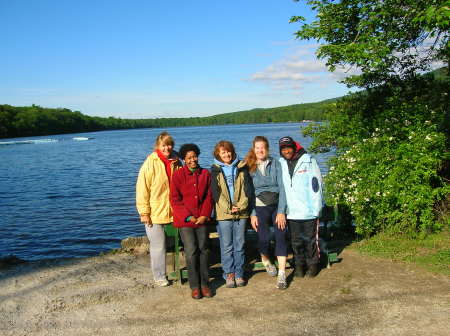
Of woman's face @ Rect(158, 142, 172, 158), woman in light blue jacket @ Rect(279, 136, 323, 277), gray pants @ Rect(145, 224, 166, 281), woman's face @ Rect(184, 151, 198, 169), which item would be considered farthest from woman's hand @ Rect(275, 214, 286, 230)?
woman's face @ Rect(158, 142, 172, 158)

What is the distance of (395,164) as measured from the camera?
6316mm

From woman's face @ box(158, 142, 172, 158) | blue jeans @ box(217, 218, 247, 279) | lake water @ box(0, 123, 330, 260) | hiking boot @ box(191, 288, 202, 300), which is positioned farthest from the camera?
lake water @ box(0, 123, 330, 260)

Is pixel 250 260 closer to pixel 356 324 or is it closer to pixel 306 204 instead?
pixel 306 204

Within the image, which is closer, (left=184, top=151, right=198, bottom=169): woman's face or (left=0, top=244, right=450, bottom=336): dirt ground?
(left=0, top=244, right=450, bottom=336): dirt ground

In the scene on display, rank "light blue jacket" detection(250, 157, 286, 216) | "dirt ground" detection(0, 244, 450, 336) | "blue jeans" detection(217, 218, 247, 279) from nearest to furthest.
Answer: "dirt ground" detection(0, 244, 450, 336) < "blue jeans" detection(217, 218, 247, 279) < "light blue jacket" detection(250, 157, 286, 216)

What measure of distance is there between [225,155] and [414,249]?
3.34m

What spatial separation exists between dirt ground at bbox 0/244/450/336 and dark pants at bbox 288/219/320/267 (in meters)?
0.28

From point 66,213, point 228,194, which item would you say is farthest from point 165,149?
point 66,213

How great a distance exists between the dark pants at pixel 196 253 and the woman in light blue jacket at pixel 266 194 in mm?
708

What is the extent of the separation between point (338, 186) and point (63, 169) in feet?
98.9

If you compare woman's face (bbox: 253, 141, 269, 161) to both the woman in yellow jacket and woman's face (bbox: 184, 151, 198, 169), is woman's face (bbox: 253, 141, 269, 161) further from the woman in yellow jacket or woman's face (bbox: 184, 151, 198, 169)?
the woman in yellow jacket

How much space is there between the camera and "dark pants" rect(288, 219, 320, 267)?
539 cm

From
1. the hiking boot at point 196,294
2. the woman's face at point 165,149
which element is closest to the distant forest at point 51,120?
the woman's face at point 165,149

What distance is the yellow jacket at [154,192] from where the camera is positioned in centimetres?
538
